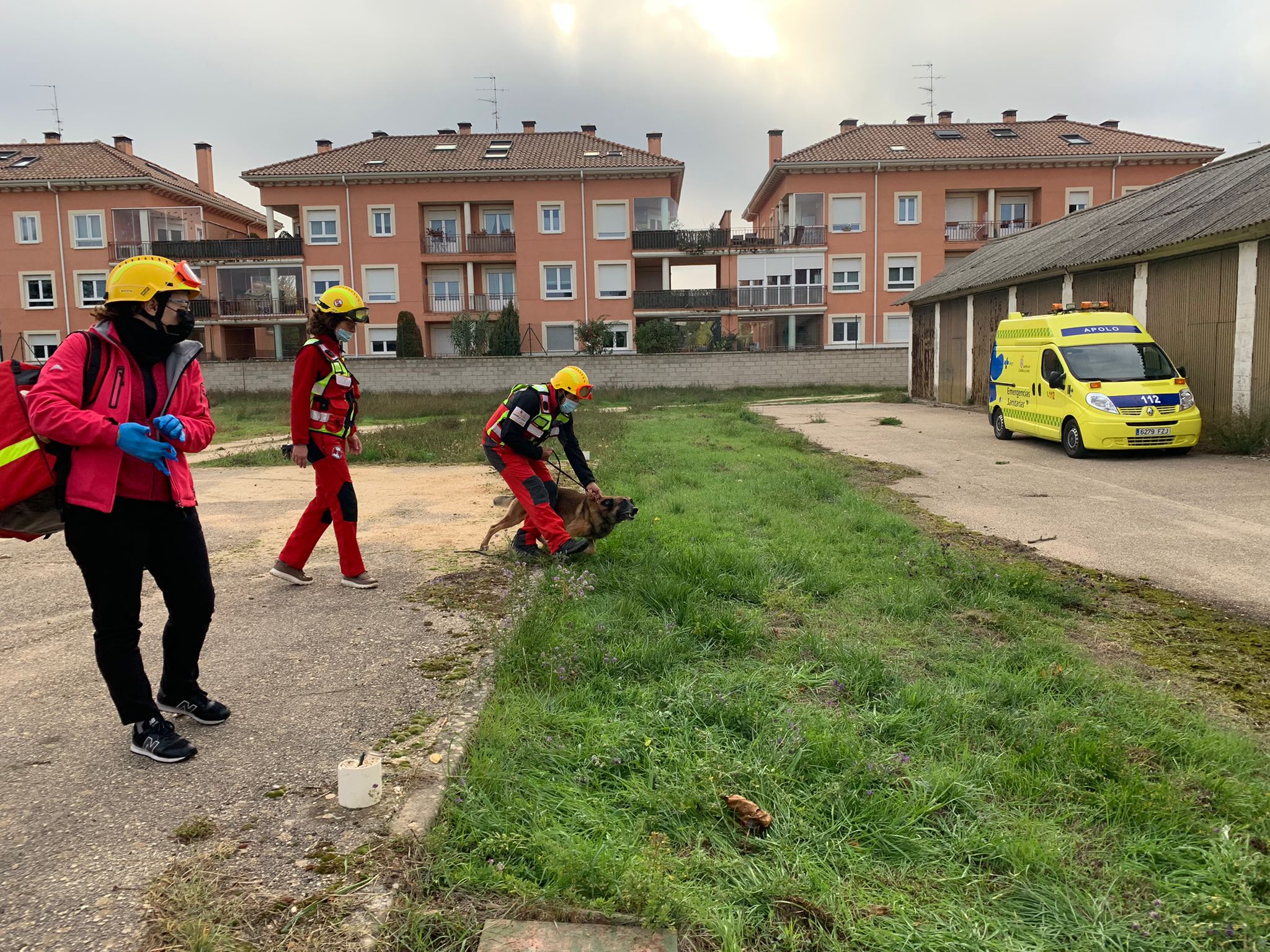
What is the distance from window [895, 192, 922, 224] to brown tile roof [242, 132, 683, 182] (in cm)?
1202

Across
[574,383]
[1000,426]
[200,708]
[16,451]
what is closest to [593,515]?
[574,383]

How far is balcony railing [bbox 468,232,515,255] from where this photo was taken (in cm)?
4638

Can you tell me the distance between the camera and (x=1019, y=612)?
536cm

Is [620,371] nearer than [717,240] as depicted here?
Yes

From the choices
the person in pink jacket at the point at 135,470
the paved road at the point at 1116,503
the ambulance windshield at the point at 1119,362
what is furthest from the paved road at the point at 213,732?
the ambulance windshield at the point at 1119,362

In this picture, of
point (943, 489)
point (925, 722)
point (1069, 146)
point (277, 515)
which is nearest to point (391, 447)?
point (277, 515)

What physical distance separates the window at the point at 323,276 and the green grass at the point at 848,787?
148 ft

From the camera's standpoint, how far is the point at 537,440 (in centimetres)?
671

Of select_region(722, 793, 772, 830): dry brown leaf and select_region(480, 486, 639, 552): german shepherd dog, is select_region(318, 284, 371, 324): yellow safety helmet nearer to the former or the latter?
select_region(480, 486, 639, 552): german shepherd dog

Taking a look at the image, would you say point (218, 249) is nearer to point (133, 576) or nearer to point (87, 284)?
point (87, 284)

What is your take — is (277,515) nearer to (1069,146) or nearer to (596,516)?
(596,516)

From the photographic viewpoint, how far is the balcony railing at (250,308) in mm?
45781

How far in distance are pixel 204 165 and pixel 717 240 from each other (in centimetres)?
3380

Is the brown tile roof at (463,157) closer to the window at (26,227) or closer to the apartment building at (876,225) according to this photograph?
the apartment building at (876,225)
